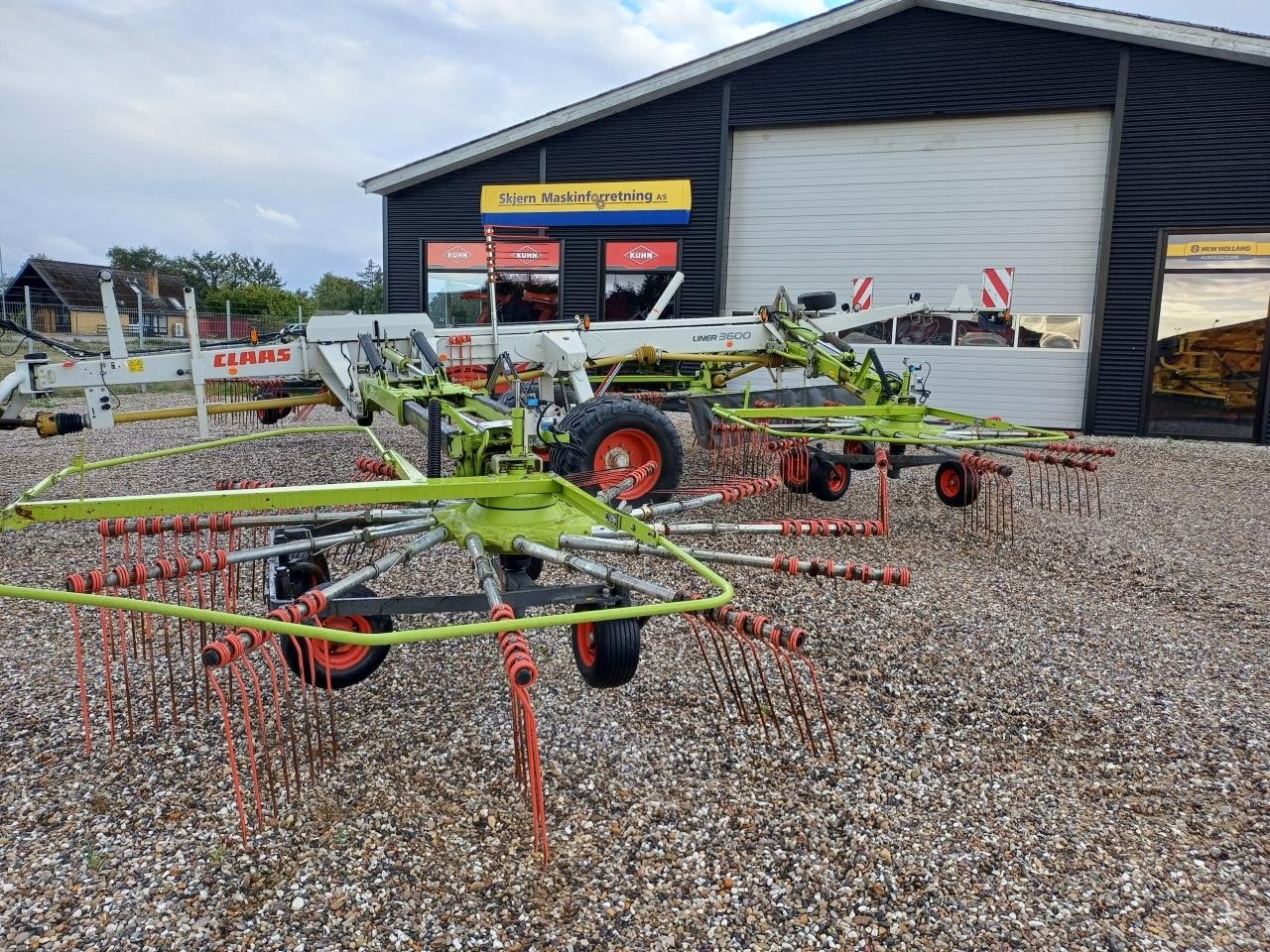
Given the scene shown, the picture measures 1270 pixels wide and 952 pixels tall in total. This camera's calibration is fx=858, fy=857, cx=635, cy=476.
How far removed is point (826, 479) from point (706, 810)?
14.5 feet

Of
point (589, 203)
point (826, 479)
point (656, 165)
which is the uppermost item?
point (656, 165)

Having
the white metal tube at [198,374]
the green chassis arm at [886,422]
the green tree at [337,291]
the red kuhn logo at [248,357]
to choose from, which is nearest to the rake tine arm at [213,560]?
the white metal tube at [198,374]

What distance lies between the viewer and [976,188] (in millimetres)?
12758

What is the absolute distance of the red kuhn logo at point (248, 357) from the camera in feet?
19.5

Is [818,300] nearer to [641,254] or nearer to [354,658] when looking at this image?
[354,658]

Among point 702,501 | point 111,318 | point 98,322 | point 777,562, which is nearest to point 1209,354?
point 702,501

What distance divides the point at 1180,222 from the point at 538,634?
11.9 meters

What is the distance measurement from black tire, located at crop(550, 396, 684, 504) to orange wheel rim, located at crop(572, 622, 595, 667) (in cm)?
236

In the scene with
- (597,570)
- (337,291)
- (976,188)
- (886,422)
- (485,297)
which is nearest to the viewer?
(597,570)

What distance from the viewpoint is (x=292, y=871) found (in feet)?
7.89

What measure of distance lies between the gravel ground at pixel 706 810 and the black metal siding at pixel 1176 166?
30.1 ft

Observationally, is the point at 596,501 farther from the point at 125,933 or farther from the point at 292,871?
the point at 125,933

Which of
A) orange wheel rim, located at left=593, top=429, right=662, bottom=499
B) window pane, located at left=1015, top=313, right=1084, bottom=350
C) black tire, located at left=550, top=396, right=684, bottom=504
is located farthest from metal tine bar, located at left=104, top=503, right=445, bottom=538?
window pane, located at left=1015, top=313, right=1084, bottom=350

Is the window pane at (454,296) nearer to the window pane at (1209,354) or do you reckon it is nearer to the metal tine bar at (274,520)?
the window pane at (1209,354)
